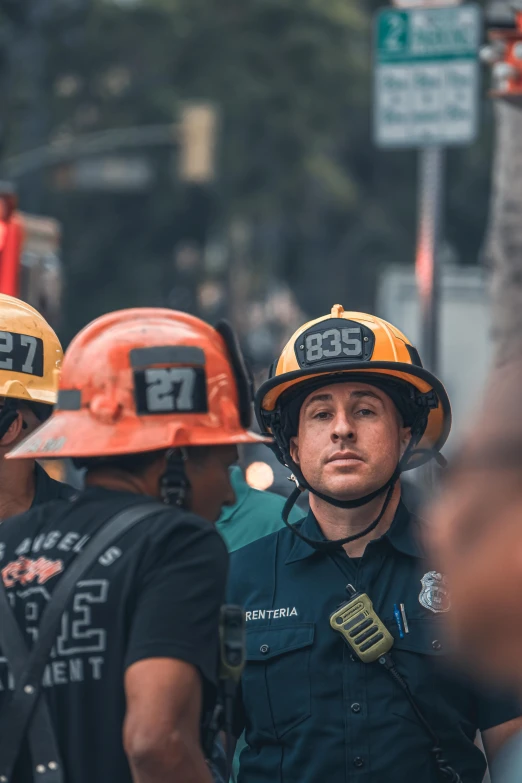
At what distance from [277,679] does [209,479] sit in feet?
2.77

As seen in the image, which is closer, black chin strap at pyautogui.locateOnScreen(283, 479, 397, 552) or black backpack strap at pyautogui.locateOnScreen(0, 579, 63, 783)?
black backpack strap at pyautogui.locateOnScreen(0, 579, 63, 783)

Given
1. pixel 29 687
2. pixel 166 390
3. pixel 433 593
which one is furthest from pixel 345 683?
pixel 29 687

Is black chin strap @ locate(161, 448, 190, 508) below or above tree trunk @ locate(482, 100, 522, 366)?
above

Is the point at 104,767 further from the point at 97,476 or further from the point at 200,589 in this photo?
the point at 97,476

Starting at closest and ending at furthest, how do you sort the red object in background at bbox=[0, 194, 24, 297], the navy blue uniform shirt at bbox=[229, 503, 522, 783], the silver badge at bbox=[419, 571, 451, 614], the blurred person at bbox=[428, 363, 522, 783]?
1. the blurred person at bbox=[428, 363, 522, 783]
2. the navy blue uniform shirt at bbox=[229, 503, 522, 783]
3. the silver badge at bbox=[419, 571, 451, 614]
4. the red object in background at bbox=[0, 194, 24, 297]

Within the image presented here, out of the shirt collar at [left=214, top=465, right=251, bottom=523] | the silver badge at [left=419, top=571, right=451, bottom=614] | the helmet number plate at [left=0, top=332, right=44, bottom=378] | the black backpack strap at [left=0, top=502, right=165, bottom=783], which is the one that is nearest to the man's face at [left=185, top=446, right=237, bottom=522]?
the black backpack strap at [left=0, top=502, right=165, bottom=783]

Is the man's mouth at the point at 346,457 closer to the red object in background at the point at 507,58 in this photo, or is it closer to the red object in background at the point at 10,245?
the red object in background at the point at 507,58

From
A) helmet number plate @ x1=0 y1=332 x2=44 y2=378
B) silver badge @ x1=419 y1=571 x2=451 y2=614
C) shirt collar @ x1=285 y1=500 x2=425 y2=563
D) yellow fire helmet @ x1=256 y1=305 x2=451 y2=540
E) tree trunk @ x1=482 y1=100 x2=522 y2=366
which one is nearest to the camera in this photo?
silver badge @ x1=419 y1=571 x2=451 y2=614

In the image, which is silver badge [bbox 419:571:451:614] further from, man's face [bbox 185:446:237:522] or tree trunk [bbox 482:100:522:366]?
tree trunk [bbox 482:100:522:366]

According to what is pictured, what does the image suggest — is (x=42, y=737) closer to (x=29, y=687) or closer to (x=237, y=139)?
(x=29, y=687)

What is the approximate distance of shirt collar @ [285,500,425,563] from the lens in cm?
378

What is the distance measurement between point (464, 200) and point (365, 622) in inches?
1385

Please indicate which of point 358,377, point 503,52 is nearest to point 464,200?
point 503,52

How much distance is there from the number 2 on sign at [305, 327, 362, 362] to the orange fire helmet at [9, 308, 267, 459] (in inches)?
33.1
